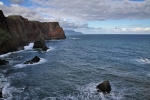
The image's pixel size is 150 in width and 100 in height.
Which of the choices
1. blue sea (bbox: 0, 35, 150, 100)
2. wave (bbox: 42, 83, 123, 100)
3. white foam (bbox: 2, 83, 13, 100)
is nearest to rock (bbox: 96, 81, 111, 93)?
wave (bbox: 42, 83, 123, 100)

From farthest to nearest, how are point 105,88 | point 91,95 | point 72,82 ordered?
point 72,82 → point 105,88 → point 91,95

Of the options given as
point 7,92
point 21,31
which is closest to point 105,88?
point 7,92

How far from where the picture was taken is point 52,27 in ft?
530

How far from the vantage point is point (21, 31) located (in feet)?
300

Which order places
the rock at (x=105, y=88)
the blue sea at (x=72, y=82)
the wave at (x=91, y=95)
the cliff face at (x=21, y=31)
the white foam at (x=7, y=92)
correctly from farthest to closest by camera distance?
the cliff face at (x=21, y=31) < the rock at (x=105, y=88) < the blue sea at (x=72, y=82) < the wave at (x=91, y=95) < the white foam at (x=7, y=92)

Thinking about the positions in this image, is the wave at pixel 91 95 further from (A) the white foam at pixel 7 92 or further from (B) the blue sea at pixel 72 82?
(A) the white foam at pixel 7 92

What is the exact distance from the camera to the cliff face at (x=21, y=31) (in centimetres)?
5553

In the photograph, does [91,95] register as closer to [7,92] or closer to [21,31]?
[7,92]

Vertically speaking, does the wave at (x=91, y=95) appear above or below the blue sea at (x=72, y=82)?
below

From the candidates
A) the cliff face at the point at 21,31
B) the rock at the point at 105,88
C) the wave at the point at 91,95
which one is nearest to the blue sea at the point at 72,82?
the wave at the point at 91,95

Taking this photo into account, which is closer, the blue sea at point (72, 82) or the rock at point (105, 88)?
the blue sea at point (72, 82)

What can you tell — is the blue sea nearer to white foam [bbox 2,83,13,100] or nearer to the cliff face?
white foam [bbox 2,83,13,100]

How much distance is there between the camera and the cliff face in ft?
182

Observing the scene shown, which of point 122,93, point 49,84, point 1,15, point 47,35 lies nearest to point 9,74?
point 49,84
